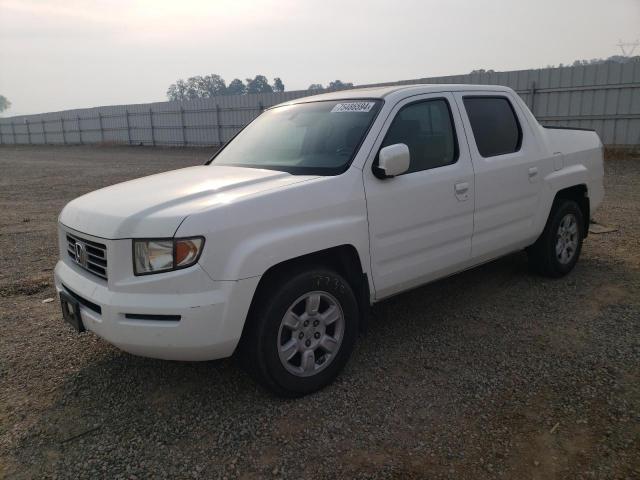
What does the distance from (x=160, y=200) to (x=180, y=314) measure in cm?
71

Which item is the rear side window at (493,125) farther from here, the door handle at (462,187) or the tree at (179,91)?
the tree at (179,91)

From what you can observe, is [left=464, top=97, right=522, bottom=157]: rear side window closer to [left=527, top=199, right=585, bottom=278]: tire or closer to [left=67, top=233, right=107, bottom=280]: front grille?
[left=527, top=199, right=585, bottom=278]: tire

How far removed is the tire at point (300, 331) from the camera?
9.45 ft

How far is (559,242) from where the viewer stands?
5070mm

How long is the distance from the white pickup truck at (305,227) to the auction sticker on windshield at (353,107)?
1cm

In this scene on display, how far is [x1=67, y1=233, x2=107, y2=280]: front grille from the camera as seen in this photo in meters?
2.89

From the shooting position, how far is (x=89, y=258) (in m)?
3.02

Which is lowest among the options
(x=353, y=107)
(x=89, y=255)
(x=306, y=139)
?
(x=89, y=255)

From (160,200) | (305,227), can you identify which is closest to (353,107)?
(305,227)

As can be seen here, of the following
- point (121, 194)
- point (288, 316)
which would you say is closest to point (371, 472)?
point (288, 316)

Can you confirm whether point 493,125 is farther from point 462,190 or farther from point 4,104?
point 4,104

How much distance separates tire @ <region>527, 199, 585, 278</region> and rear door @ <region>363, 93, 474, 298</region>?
134cm

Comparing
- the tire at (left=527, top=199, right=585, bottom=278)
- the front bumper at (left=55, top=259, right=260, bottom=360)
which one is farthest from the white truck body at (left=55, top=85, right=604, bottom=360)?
the tire at (left=527, top=199, right=585, bottom=278)

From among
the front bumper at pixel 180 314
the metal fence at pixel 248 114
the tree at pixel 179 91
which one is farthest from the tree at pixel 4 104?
the front bumper at pixel 180 314
